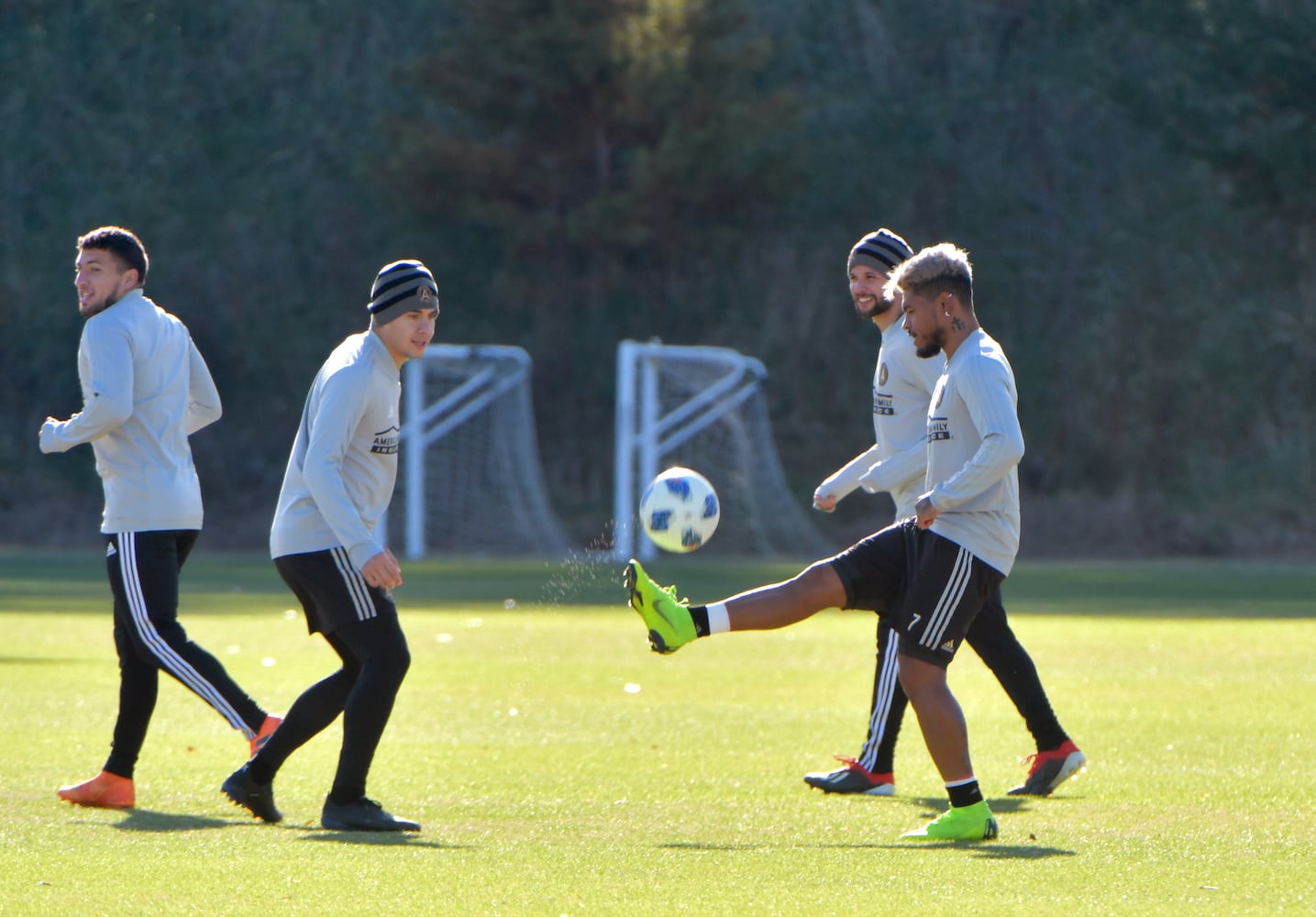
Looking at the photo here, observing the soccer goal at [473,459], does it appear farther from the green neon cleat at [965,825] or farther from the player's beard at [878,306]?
the green neon cleat at [965,825]

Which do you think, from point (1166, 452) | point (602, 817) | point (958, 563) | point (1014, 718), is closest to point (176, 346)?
point (602, 817)

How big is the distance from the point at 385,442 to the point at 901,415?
2.25 metres

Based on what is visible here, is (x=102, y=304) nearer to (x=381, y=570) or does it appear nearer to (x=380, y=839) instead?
(x=381, y=570)

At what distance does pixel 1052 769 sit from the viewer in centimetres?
784

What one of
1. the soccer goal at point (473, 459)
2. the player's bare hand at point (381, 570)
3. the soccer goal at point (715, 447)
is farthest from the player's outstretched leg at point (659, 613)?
the soccer goal at point (473, 459)

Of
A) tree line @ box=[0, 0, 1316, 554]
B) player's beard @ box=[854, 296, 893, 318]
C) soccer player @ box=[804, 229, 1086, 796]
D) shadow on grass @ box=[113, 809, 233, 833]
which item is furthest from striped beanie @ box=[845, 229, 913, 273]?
tree line @ box=[0, 0, 1316, 554]

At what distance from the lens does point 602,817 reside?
284 inches

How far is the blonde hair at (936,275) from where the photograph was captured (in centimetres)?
686

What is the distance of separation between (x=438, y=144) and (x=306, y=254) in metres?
6.17

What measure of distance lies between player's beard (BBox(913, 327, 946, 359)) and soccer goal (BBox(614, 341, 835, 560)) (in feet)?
79.6

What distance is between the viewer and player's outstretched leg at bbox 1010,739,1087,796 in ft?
25.6

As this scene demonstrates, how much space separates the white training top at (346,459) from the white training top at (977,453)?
1874 mm

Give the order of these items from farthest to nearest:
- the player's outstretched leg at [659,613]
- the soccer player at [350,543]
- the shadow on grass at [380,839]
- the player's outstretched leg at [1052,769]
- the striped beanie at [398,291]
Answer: the player's outstretched leg at [1052,769] → the striped beanie at [398,291] → the player's outstretched leg at [659,613] → the soccer player at [350,543] → the shadow on grass at [380,839]

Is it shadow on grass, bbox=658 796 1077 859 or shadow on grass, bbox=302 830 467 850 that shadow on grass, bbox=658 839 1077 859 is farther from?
shadow on grass, bbox=302 830 467 850
